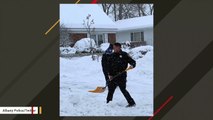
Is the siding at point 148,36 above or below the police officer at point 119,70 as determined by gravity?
above

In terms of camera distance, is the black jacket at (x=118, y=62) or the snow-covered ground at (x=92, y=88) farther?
the black jacket at (x=118, y=62)

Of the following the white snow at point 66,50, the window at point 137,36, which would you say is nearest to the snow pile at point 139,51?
the window at point 137,36

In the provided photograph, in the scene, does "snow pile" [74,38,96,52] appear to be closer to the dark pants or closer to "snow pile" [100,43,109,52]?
"snow pile" [100,43,109,52]

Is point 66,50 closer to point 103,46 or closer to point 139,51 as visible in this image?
point 103,46

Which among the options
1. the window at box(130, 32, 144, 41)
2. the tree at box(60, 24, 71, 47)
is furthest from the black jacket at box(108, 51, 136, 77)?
the tree at box(60, 24, 71, 47)

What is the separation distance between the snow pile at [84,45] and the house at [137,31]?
0.55 m

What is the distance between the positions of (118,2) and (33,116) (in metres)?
2.73

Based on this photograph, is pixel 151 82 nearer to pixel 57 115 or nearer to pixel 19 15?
pixel 57 115

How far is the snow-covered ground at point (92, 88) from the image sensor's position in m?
9.82

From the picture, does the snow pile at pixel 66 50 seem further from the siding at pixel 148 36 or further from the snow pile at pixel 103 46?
the siding at pixel 148 36

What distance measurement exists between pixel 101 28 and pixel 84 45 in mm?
469

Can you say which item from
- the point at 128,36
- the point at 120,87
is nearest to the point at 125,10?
the point at 128,36

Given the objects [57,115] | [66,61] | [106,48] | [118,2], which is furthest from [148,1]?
[57,115]

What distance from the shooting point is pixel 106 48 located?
32.5ft
